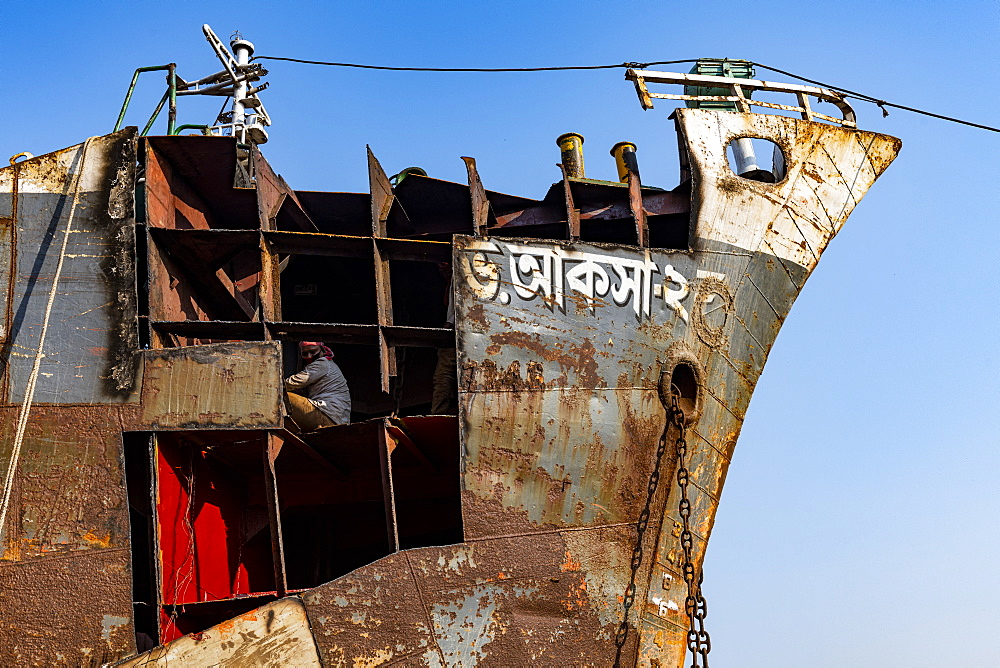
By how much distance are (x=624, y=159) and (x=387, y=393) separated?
3.59m

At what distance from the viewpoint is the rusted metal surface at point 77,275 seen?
726 cm

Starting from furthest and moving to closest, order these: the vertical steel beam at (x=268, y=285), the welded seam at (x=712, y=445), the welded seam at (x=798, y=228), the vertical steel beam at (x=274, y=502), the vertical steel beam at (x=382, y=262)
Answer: the welded seam at (x=798, y=228), the welded seam at (x=712, y=445), the vertical steel beam at (x=382, y=262), the vertical steel beam at (x=268, y=285), the vertical steel beam at (x=274, y=502)

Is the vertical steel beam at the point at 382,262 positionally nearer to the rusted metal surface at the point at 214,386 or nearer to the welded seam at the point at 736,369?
the rusted metal surface at the point at 214,386

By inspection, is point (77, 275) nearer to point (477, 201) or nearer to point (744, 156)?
point (477, 201)

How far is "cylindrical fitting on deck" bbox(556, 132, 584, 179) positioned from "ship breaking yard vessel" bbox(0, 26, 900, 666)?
3.53 ft

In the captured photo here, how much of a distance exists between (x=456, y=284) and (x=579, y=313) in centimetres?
109

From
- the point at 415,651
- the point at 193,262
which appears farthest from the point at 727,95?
the point at 415,651

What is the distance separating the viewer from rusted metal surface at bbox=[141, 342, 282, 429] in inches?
285

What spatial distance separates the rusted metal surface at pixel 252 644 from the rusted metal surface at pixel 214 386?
1.42 metres

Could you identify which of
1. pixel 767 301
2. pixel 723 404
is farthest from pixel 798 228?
pixel 723 404

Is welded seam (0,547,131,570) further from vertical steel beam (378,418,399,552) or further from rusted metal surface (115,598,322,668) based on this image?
vertical steel beam (378,418,399,552)

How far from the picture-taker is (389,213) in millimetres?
9031

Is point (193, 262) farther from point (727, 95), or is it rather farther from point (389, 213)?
point (727, 95)

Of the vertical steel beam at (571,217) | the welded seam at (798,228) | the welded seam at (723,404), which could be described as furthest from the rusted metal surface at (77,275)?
the welded seam at (798,228)
